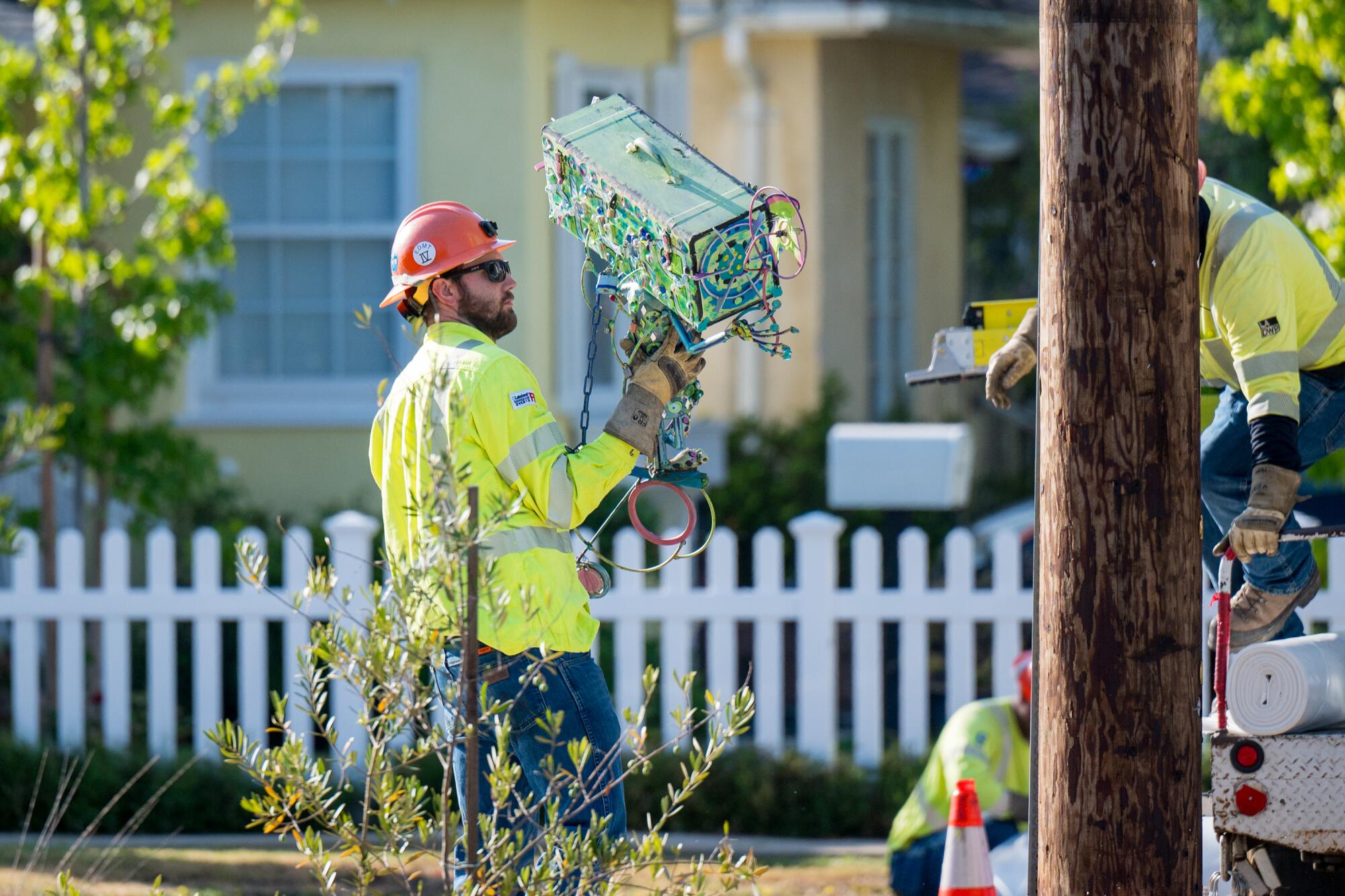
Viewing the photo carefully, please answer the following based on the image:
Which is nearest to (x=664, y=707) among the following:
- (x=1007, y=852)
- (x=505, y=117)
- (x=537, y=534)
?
(x=1007, y=852)

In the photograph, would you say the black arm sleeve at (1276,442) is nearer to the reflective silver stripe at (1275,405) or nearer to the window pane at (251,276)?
the reflective silver stripe at (1275,405)

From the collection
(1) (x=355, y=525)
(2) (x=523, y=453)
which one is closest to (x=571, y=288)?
(1) (x=355, y=525)

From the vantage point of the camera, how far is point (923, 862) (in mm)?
5281

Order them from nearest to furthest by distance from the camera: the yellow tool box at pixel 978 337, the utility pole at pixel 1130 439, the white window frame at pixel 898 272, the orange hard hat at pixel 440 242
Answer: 1. the utility pole at pixel 1130 439
2. the orange hard hat at pixel 440 242
3. the yellow tool box at pixel 978 337
4. the white window frame at pixel 898 272

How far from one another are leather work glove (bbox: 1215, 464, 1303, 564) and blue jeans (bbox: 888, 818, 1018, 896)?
177 cm

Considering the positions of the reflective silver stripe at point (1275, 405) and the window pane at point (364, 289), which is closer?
the reflective silver stripe at point (1275, 405)

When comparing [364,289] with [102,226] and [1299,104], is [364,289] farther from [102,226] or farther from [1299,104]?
[1299,104]

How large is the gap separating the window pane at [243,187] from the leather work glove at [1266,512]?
7.10m

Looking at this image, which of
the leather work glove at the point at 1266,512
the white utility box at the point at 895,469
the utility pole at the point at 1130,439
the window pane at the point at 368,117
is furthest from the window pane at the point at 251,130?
the utility pole at the point at 1130,439

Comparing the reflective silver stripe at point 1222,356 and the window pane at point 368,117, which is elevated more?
the window pane at point 368,117

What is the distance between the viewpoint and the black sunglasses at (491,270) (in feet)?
12.1

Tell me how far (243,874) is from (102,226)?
371 centimetres

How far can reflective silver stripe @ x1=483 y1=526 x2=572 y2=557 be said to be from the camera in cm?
350

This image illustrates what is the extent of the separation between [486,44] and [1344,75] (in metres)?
4.65
